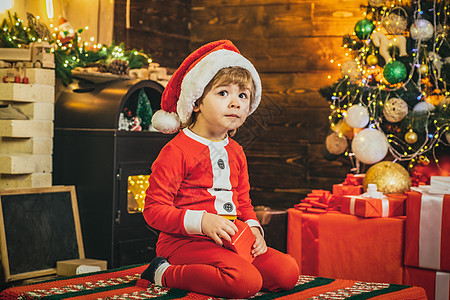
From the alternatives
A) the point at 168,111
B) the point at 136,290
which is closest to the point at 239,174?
the point at 168,111

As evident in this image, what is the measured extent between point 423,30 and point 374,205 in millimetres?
1009

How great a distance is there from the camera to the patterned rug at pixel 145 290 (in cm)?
189

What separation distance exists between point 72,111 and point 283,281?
191 cm

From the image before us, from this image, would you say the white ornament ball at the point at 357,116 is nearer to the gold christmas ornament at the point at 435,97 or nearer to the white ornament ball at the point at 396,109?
the white ornament ball at the point at 396,109

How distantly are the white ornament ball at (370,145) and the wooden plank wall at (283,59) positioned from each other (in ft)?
3.49

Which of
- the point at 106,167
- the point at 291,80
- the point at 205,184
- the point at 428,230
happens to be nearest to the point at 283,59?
the point at 291,80

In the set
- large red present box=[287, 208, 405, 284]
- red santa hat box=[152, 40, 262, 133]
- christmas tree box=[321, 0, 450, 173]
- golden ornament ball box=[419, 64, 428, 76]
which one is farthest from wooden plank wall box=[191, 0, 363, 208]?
red santa hat box=[152, 40, 262, 133]

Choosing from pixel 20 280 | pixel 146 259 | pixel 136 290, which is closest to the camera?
pixel 136 290

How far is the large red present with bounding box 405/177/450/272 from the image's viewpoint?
104 inches

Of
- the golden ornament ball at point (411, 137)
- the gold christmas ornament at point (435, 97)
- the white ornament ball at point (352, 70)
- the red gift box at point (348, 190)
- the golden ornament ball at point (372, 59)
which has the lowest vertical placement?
the red gift box at point (348, 190)

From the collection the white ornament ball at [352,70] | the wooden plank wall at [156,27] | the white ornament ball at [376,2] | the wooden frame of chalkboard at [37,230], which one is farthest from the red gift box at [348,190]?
the wooden plank wall at [156,27]

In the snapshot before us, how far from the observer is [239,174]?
224 cm

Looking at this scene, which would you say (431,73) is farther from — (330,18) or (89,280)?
(89,280)

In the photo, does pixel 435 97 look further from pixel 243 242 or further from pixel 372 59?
pixel 243 242
